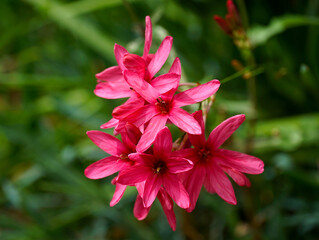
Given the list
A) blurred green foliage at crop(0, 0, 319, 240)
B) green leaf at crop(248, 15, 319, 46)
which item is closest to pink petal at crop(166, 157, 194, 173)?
blurred green foliage at crop(0, 0, 319, 240)

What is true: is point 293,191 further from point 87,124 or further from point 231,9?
point 87,124

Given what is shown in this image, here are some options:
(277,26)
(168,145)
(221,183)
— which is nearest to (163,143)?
(168,145)

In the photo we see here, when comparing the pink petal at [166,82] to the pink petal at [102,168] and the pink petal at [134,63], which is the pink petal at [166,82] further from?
the pink petal at [102,168]

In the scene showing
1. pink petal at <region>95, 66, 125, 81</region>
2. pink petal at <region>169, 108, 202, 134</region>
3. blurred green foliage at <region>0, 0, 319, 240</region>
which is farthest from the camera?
blurred green foliage at <region>0, 0, 319, 240</region>

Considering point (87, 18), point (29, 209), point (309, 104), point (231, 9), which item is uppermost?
point (87, 18)

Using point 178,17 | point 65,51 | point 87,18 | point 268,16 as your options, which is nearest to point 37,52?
point 65,51

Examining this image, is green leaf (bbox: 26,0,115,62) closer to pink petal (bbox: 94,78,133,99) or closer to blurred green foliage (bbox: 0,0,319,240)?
blurred green foliage (bbox: 0,0,319,240)
